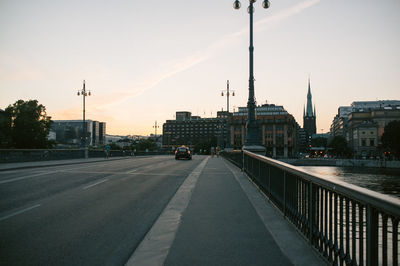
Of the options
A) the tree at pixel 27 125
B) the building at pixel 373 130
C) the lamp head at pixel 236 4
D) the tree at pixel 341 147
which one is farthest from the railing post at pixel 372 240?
the tree at pixel 341 147

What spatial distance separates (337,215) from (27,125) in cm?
6993

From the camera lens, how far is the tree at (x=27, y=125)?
2467 inches

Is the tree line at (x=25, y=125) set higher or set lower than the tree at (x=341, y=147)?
higher

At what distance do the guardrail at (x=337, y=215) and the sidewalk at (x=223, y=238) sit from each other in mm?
260

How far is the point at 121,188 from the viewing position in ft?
34.4

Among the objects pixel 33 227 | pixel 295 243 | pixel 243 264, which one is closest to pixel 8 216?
pixel 33 227

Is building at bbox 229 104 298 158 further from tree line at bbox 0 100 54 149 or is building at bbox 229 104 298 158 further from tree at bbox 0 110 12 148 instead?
tree at bbox 0 110 12 148

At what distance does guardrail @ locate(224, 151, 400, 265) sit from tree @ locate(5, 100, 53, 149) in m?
66.8

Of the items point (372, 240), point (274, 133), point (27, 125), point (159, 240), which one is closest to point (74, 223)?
point (159, 240)

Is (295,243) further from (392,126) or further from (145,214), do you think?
(392,126)

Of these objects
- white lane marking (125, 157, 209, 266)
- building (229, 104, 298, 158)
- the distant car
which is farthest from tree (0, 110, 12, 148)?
building (229, 104, 298, 158)

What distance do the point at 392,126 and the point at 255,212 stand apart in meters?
80.3

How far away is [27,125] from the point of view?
6281 cm

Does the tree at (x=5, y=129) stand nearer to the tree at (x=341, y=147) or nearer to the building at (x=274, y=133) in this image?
the building at (x=274, y=133)
